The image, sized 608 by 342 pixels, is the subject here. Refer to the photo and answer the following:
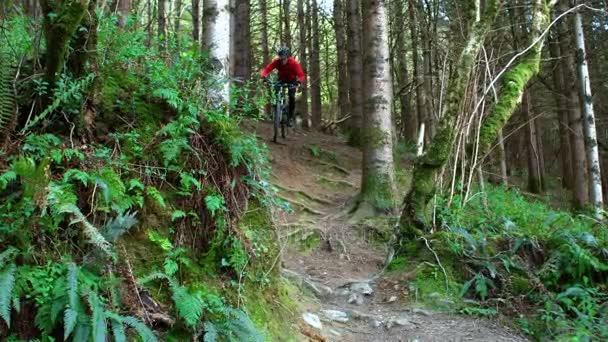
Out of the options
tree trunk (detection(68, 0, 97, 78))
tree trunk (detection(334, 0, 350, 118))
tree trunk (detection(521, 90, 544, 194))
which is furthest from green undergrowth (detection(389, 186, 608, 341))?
tree trunk (detection(334, 0, 350, 118))

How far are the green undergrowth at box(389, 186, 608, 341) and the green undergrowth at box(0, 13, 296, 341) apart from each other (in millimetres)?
1864

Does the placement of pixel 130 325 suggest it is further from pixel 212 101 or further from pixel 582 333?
pixel 582 333

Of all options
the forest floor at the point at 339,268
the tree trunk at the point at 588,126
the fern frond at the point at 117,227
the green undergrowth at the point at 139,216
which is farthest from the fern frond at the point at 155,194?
the tree trunk at the point at 588,126

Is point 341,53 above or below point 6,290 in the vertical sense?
above

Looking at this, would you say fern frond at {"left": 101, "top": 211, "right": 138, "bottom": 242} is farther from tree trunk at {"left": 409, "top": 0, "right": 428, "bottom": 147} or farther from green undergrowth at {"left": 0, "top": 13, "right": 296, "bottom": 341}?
tree trunk at {"left": 409, "top": 0, "right": 428, "bottom": 147}

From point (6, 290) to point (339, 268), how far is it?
5089mm

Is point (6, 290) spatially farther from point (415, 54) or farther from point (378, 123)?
point (415, 54)

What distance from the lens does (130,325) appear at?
124 inches

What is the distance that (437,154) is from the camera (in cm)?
666

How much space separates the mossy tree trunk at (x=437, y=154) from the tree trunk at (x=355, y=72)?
288 inches

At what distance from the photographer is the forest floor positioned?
5.16 m

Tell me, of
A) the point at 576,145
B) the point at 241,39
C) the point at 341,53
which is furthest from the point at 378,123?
the point at 341,53

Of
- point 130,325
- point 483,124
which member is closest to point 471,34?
point 483,124

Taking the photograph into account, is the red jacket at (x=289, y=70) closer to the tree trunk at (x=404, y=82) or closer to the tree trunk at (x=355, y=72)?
the tree trunk at (x=355, y=72)
